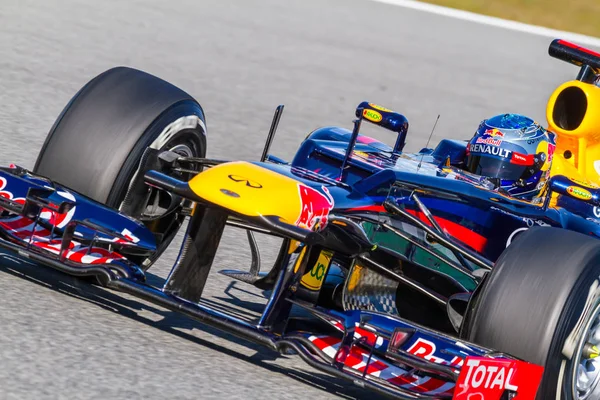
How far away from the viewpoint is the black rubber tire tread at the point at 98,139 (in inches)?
198

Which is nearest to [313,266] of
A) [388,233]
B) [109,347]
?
[388,233]

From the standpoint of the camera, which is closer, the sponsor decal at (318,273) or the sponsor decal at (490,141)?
the sponsor decal at (318,273)

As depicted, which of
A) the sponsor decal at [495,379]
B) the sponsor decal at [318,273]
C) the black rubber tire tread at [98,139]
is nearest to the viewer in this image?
the sponsor decal at [495,379]

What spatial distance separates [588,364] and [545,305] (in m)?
0.54

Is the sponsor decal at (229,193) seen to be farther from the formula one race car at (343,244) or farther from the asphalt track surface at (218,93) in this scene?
the asphalt track surface at (218,93)

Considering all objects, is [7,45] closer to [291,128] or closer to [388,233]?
[291,128]

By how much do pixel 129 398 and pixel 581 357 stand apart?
1769mm

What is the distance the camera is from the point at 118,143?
5.05m

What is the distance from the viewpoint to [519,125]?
5.94 m

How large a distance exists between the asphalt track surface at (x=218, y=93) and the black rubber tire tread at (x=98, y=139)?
456 millimetres

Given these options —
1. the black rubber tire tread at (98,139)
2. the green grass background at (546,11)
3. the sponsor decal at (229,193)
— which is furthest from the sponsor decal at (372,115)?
the green grass background at (546,11)

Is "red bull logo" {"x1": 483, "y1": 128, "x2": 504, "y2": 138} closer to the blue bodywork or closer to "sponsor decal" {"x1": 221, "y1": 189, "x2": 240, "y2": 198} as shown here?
the blue bodywork

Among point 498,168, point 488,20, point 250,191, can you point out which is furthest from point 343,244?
point 488,20

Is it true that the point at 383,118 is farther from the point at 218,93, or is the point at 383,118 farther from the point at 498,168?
the point at 218,93
